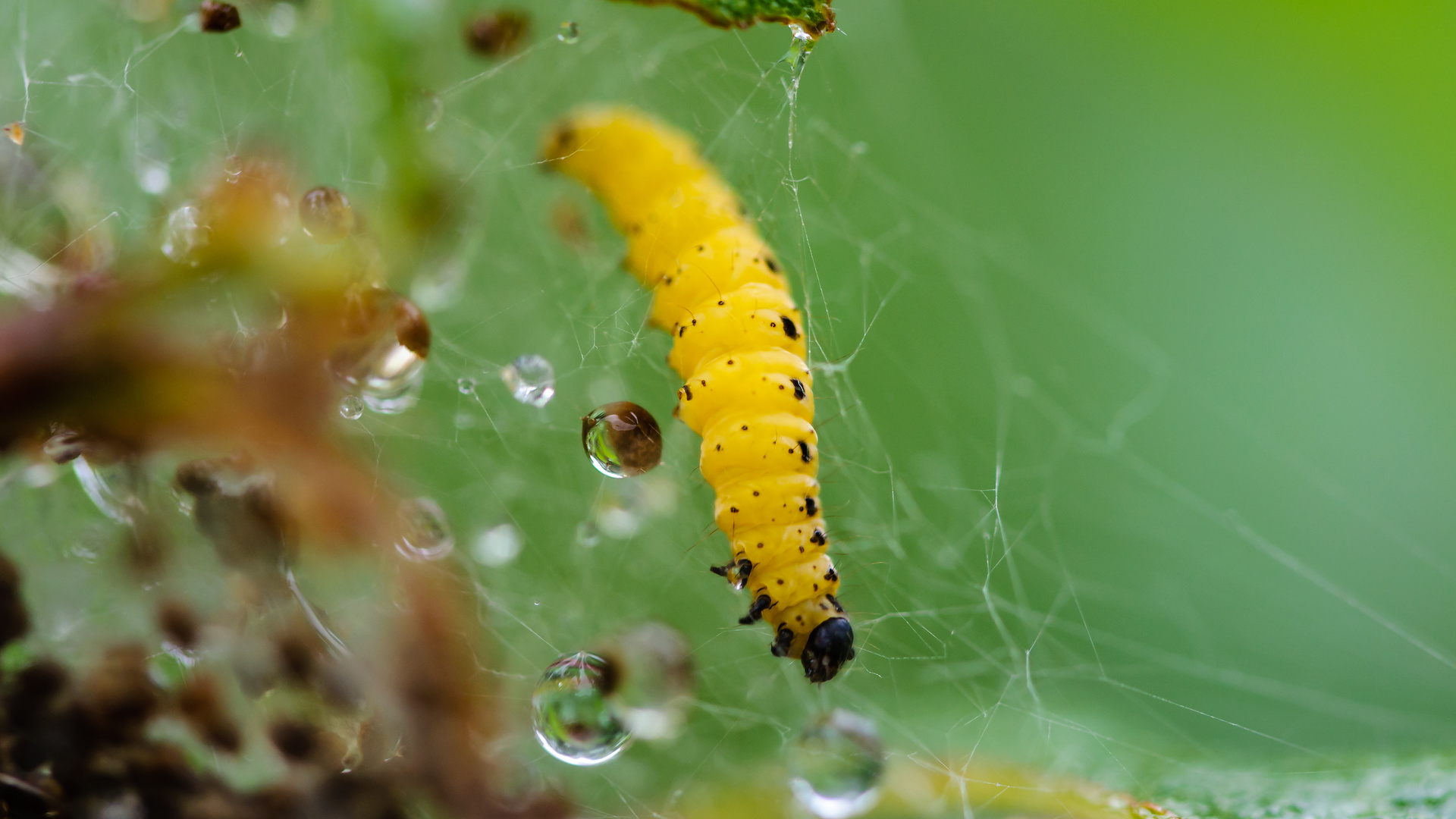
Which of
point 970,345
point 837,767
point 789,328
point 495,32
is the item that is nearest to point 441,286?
point 495,32

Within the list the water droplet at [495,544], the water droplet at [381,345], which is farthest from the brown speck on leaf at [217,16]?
the water droplet at [495,544]

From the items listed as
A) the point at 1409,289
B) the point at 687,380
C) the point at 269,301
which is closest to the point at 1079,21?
the point at 1409,289

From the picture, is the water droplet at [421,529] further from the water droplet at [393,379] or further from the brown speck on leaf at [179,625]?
the brown speck on leaf at [179,625]

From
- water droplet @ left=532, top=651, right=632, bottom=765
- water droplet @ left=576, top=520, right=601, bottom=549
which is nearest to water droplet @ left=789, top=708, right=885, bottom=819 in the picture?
water droplet @ left=532, top=651, right=632, bottom=765

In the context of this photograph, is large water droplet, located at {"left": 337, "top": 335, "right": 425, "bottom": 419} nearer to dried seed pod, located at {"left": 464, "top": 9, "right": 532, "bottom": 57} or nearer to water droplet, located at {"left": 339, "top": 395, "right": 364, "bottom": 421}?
water droplet, located at {"left": 339, "top": 395, "right": 364, "bottom": 421}

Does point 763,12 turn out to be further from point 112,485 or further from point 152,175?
point 152,175
